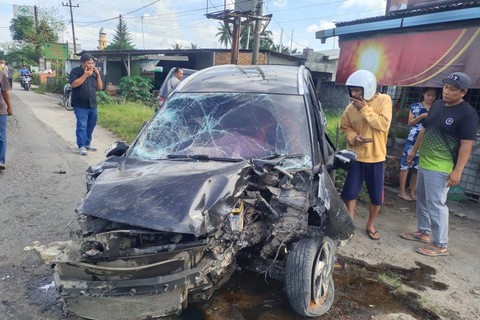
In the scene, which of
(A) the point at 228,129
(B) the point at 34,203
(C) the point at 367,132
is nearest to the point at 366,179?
(C) the point at 367,132

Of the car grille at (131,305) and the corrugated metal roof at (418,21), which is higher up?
the corrugated metal roof at (418,21)

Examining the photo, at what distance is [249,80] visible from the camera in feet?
12.5

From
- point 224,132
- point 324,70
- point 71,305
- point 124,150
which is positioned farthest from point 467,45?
point 324,70

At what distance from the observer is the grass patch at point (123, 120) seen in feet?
31.4

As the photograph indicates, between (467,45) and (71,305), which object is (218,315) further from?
(467,45)

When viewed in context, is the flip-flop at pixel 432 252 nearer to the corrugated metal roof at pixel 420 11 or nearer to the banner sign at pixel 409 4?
the corrugated metal roof at pixel 420 11

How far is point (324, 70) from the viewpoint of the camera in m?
21.0

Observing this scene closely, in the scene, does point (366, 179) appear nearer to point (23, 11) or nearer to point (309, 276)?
point (309, 276)

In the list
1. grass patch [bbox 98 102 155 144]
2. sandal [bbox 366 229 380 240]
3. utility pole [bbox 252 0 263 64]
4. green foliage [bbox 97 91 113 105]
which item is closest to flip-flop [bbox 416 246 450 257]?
sandal [bbox 366 229 380 240]

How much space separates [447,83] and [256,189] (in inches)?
96.7

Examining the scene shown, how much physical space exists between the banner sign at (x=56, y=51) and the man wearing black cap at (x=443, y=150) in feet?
90.1

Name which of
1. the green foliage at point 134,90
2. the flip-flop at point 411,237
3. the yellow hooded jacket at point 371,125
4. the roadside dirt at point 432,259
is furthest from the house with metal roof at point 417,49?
the green foliage at point 134,90

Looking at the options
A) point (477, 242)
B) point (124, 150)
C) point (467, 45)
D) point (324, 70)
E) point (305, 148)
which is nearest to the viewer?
point (305, 148)

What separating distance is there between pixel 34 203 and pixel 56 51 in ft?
82.6
